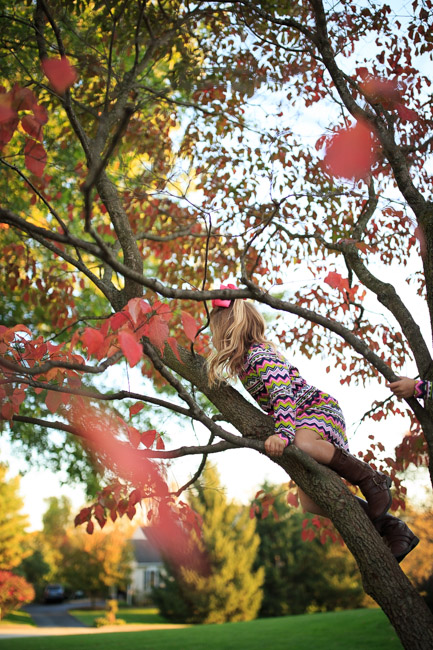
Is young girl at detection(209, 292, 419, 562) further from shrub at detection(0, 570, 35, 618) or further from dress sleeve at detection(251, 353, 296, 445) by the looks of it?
shrub at detection(0, 570, 35, 618)

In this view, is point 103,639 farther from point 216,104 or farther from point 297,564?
point 297,564

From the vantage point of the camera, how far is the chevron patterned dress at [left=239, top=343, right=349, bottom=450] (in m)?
2.54

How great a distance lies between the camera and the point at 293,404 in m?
2.58

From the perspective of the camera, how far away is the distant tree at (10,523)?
23141 millimetres

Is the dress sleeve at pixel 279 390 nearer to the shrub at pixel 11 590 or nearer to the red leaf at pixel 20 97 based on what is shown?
the red leaf at pixel 20 97

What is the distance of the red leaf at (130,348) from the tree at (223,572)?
69.7 feet

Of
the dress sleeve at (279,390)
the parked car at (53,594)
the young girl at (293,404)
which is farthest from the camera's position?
the parked car at (53,594)

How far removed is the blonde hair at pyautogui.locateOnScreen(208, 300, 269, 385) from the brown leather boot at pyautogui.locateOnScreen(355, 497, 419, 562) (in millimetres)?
889

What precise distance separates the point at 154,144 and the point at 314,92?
2122 mm

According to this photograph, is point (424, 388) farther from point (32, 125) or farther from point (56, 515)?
point (56, 515)

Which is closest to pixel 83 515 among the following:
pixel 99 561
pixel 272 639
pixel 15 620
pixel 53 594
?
pixel 272 639

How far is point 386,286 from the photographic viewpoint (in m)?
3.10

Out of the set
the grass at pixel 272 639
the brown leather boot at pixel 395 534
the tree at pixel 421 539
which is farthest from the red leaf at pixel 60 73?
the tree at pixel 421 539

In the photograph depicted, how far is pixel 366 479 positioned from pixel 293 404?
515mm
